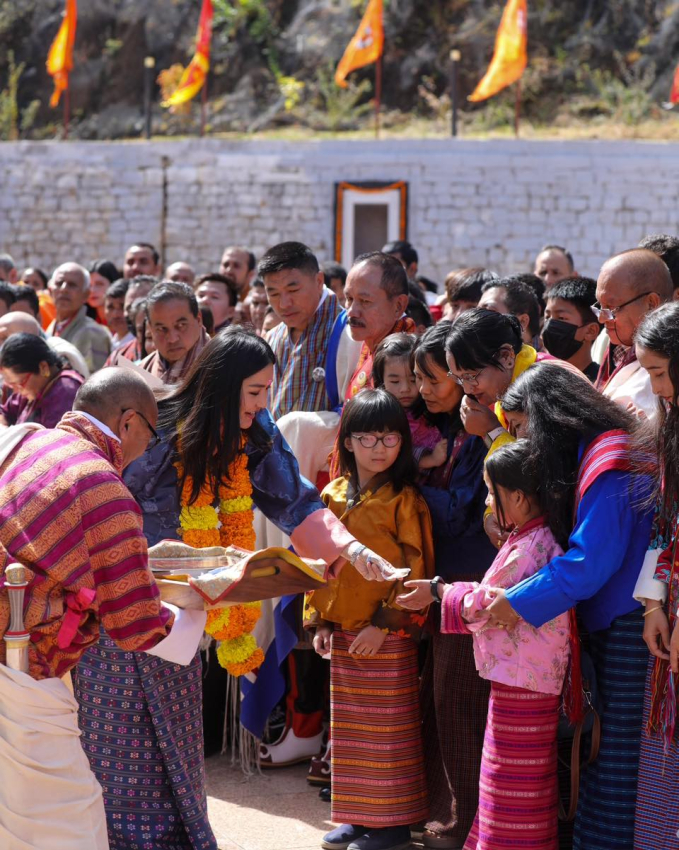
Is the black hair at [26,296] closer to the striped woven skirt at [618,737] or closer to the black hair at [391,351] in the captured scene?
the black hair at [391,351]

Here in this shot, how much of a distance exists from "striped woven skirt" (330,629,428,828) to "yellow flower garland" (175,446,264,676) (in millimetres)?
364

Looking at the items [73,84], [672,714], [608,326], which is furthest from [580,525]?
[73,84]

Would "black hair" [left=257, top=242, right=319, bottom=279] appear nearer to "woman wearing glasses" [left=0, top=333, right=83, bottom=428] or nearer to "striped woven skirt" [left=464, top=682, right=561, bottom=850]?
"woman wearing glasses" [left=0, top=333, right=83, bottom=428]

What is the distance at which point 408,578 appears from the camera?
164 inches

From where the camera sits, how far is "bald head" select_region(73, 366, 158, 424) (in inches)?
127

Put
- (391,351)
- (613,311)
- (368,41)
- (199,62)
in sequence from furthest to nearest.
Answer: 1. (199,62)
2. (368,41)
3. (391,351)
4. (613,311)

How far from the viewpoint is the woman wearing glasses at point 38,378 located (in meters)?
5.54

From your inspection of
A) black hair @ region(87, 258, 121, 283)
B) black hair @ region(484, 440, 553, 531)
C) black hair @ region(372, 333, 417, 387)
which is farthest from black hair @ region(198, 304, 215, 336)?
black hair @ region(87, 258, 121, 283)

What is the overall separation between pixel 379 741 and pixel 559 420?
1463mm

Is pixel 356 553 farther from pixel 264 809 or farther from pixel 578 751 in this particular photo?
pixel 264 809

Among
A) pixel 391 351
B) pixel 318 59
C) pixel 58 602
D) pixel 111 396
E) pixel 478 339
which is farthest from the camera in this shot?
pixel 318 59

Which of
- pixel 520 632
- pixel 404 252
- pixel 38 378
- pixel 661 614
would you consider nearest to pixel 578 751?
pixel 520 632

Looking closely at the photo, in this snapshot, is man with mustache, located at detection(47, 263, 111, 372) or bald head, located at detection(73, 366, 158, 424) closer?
bald head, located at detection(73, 366, 158, 424)

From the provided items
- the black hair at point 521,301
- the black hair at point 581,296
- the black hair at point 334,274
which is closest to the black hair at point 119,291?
the black hair at point 334,274
